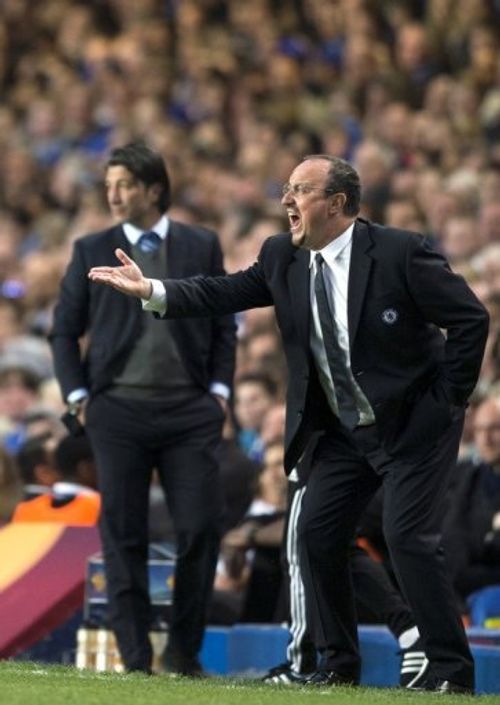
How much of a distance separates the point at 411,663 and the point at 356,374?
4.36 ft

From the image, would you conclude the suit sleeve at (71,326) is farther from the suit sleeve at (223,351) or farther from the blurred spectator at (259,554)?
the blurred spectator at (259,554)

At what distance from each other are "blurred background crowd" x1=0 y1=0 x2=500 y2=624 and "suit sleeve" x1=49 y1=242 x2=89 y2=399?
6.45ft

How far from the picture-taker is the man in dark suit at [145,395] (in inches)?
412

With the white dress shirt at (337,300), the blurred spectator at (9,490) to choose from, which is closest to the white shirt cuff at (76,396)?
the blurred spectator at (9,490)

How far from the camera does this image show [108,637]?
11.2 metres

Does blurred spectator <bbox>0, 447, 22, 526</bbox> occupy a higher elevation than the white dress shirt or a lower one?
lower

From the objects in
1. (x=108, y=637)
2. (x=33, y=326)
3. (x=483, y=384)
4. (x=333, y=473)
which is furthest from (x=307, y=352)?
(x=33, y=326)

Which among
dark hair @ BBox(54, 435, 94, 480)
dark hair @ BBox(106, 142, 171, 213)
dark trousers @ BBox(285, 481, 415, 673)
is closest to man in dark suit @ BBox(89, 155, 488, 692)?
dark trousers @ BBox(285, 481, 415, 673)

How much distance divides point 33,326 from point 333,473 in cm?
871

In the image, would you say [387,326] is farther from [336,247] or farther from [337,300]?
[336,247]

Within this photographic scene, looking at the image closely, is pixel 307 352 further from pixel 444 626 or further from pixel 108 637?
pixel 108 637

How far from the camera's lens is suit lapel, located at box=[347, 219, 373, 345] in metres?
9.09

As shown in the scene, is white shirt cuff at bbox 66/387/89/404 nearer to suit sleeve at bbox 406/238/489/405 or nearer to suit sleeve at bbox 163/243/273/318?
suit sleeve at bbox 163/243/273/318

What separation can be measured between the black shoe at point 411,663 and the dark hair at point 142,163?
8.47 feet
